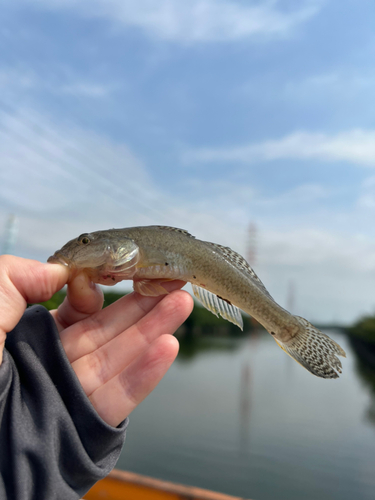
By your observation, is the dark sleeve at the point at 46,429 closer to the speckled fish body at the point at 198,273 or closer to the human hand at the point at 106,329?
the human hand at the point at 106,329

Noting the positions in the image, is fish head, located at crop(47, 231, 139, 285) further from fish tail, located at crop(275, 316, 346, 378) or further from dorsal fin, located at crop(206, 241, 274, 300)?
fish tail, located at crop(275, 316, 346, 378)

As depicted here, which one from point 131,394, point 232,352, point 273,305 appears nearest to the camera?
point 131,394

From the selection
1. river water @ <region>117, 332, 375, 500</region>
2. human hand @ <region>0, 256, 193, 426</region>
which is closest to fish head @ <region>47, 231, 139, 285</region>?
human hand @ <region>0, 256, 193, 426</region>

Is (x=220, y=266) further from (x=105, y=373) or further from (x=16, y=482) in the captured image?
(x=16, y=482)

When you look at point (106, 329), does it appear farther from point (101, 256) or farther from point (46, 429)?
point (46, 429)

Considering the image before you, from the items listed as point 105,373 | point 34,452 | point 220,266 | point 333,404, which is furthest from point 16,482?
point 333,404

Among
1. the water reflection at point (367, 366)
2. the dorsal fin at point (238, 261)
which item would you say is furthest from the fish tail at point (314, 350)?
the water reflection at point (367, 366)
